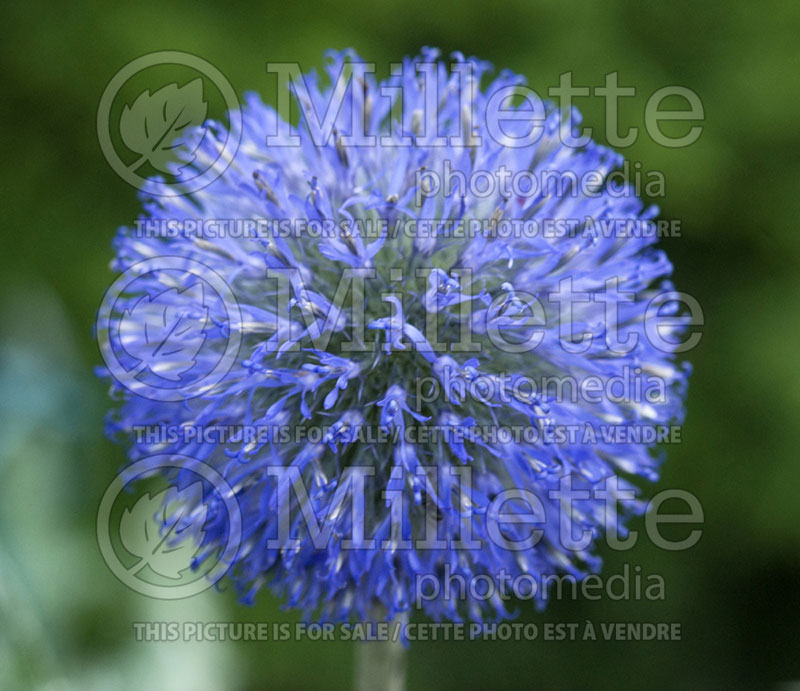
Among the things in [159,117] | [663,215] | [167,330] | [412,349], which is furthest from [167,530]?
[663,215]

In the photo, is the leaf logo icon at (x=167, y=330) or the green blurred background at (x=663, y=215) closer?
the leaf logo icon at (x=167, y=330)

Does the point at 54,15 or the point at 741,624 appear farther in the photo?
the point at 741,624

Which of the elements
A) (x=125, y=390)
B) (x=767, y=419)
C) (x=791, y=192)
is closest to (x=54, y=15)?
(x=125, y=390)

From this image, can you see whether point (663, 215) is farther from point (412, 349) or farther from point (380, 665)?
point (380, 665)

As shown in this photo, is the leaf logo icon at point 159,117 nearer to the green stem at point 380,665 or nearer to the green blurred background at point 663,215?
the green blurred background at point 663,215

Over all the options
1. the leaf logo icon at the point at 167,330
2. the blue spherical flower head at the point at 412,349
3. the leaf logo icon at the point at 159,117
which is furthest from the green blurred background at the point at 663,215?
the blue spherical flower head at the point at 412,349

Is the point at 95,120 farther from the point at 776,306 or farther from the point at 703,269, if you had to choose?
the point at 776,306
